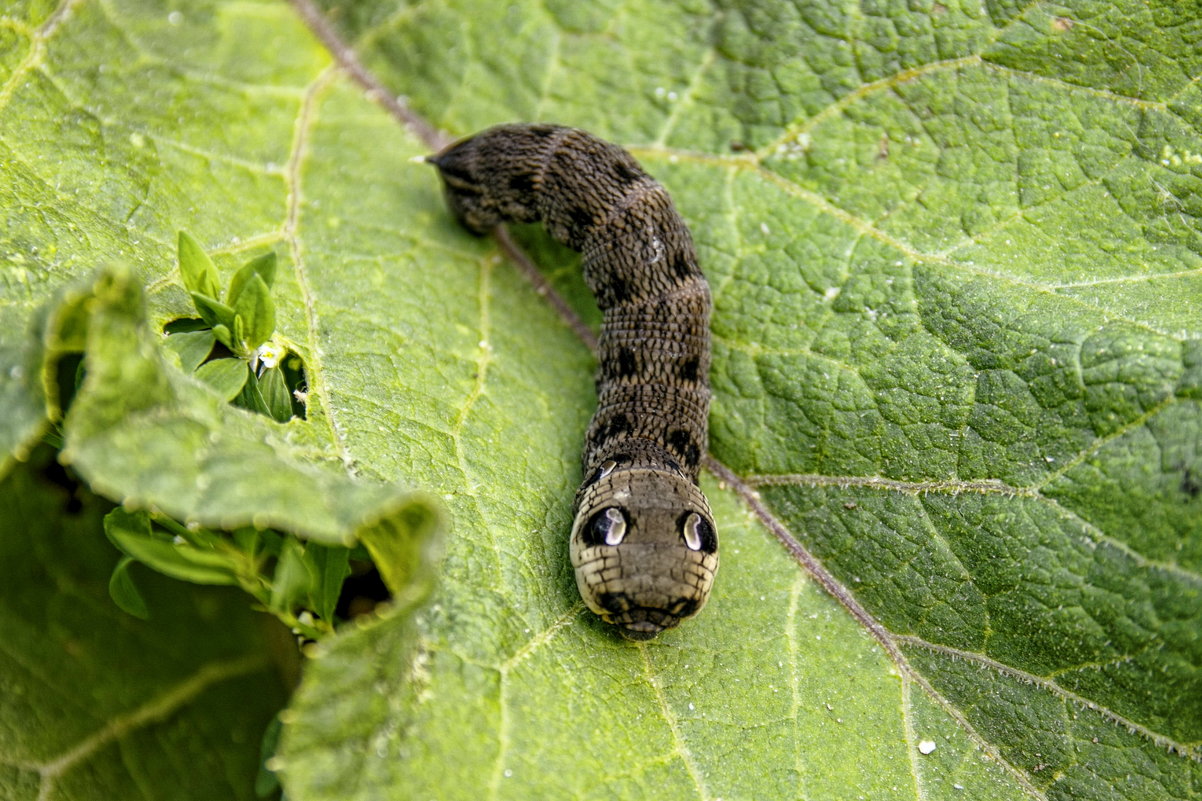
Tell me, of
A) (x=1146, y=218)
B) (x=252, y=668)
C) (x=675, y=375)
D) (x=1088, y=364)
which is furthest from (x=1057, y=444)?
(x=252, y=668)

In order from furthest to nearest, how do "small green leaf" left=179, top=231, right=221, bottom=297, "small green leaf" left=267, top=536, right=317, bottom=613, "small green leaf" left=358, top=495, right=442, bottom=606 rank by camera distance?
"small green leaf" left=179, top=231, right=221, bottom=297 → "small green leaf" left=267, top=536, right=317, bottom=613 → "small green leaf" left=358, top=495, right=442, bottom=606

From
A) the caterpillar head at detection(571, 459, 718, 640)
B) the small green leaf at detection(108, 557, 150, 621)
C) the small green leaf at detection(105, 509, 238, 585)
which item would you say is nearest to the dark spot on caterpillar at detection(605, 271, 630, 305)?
the caterpillar head at detection(571, 459, 718, 640)

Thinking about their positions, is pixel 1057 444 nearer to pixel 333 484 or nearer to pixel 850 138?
pixel 850 138

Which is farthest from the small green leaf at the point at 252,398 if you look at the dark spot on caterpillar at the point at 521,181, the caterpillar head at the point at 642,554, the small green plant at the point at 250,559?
the dark spot on caterpillar at the point at 521,181

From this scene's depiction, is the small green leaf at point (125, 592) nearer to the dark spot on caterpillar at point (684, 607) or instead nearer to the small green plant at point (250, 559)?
the small green plant at point (250, 559)

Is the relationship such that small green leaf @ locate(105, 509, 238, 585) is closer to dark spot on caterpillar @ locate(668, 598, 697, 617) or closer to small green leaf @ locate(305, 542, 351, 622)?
small green leaf @ locate(305, 542, 351, 622)
